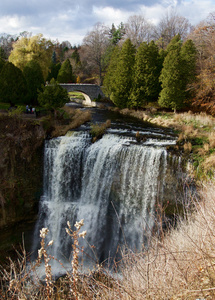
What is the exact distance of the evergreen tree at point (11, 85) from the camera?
1689cm

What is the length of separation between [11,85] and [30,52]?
10.1m

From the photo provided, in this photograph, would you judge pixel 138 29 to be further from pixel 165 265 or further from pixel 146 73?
pixel 165 265

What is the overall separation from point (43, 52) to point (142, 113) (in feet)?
44.4

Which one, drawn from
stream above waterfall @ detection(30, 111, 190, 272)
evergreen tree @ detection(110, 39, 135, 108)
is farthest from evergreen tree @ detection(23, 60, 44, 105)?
evergreen tree @ detection(110, 39, 135, 108)

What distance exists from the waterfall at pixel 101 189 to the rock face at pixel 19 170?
22.6 inches

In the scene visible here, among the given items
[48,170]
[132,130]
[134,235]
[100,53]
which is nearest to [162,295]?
[134,235]

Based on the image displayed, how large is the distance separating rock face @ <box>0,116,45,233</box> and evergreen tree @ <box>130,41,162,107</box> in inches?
503

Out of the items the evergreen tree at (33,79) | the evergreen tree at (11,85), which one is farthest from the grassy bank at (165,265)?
the evergreen tree at (11,85)

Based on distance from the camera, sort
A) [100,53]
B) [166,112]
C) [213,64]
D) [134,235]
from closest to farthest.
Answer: [134,235] < [213,64] < [166,112] < [100,53]

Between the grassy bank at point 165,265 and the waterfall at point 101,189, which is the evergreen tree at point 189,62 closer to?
the grassy bank at point 165,265

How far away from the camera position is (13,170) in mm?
12664

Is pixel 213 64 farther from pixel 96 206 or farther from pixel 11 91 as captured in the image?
pixel 11 91

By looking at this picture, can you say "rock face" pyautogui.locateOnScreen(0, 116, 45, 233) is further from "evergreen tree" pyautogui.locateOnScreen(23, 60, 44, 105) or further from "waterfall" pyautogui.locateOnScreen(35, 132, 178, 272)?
"evergreen tree" pyautogui.locateOnScreen(23, 60, 44, 105)

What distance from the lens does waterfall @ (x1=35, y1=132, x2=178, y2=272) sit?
1116cm
